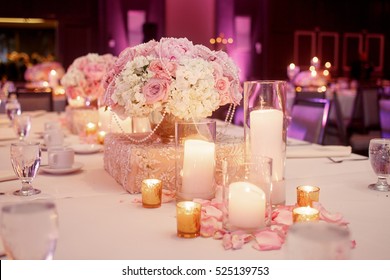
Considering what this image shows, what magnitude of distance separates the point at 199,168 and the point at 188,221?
0.99 feet

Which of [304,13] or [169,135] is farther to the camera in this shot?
[304,13]

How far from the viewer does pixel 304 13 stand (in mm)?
11227

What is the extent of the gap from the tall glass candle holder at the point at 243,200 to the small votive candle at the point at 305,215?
0.21 ft

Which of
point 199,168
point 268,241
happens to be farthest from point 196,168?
point 268,241

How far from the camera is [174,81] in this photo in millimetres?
1577

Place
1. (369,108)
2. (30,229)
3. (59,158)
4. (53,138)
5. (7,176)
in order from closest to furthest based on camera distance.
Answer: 1. (30,229)
2. (7,176)
3. (59,158)
4. (53,138)
5. (369,108)

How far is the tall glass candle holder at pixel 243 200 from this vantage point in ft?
3.85

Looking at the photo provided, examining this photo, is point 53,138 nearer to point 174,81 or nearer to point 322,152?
point 174,81

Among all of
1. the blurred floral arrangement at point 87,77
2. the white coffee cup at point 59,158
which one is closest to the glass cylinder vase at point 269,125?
the white coffee cup at point 59,158

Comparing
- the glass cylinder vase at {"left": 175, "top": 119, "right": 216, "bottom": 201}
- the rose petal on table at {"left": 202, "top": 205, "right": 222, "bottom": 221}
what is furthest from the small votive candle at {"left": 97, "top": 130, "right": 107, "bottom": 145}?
the rose petal on table at {"left": 202, "top": 205, "right": 222, "bottom": 221}

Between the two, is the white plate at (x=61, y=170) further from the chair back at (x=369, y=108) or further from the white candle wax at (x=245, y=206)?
the chair back at (x=369, y=108)

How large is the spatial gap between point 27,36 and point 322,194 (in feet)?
31.4
